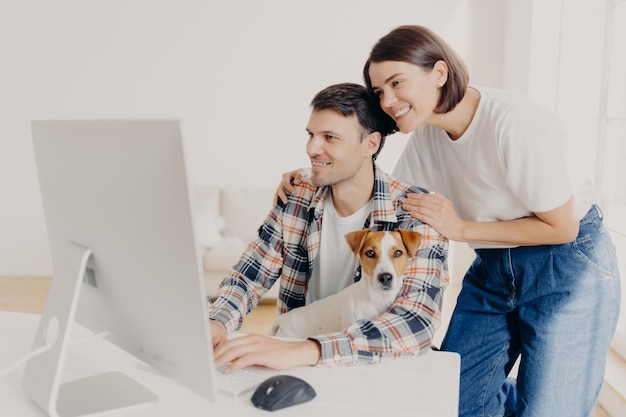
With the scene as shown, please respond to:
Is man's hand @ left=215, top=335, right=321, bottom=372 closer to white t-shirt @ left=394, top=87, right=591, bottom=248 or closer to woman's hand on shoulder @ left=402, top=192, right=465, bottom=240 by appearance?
woman's hand on shoulder @ left=402, top=192, right=465, bottom=240

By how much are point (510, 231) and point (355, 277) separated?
0.46 m

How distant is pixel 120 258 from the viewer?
1077mm

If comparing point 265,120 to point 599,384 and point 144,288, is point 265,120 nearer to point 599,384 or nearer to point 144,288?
point 599,384

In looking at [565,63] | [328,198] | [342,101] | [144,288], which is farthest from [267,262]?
[565,63]

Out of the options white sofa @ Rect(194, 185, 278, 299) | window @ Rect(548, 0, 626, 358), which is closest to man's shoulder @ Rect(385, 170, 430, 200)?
window @ Rect(548, 0, 626, 358)

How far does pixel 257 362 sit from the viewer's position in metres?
1.29

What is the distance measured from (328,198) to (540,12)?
9.91 feet

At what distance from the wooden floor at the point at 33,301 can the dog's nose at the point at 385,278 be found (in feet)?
7.69

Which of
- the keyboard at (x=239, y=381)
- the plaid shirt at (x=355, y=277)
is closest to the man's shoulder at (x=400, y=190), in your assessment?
the plaid shirt at (x=355, y=277)

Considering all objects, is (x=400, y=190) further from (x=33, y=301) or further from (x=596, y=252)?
(x=33, y=301)

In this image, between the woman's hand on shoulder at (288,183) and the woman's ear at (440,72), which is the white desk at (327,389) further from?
the woman's ear at (440,72)

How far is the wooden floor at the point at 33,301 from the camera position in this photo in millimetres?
4082

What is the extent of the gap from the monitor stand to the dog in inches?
23.0

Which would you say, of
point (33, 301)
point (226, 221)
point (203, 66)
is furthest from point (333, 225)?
point (203, 66)
